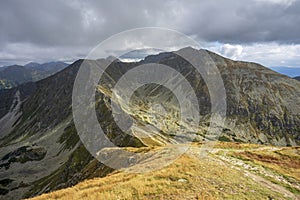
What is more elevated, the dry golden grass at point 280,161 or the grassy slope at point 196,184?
the grassy slope at point 196,184

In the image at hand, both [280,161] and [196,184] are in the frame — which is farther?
[280,161]

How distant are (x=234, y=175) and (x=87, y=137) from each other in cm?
18166

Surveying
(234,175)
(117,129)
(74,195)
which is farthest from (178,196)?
(117,129)

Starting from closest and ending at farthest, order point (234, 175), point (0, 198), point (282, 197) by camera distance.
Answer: point (282, 197) → point (234, 175) → point (0, 198)

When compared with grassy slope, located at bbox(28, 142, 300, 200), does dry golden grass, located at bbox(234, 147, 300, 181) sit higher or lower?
lower

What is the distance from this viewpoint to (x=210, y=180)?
24.2 metres

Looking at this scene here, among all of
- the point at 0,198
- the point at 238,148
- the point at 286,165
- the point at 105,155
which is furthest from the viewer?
the point at 0,198

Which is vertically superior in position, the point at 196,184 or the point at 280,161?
the point at 196,184

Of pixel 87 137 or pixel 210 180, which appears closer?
pixel 210 180

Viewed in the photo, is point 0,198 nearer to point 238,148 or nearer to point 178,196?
point 238,148

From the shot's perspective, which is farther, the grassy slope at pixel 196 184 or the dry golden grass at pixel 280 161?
the dry golden grass at pixel 280 161

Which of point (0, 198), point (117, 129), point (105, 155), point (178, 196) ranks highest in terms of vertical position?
point (178, 196)

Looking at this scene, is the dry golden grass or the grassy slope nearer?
the grassy slope

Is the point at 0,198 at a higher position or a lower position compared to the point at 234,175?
lower
